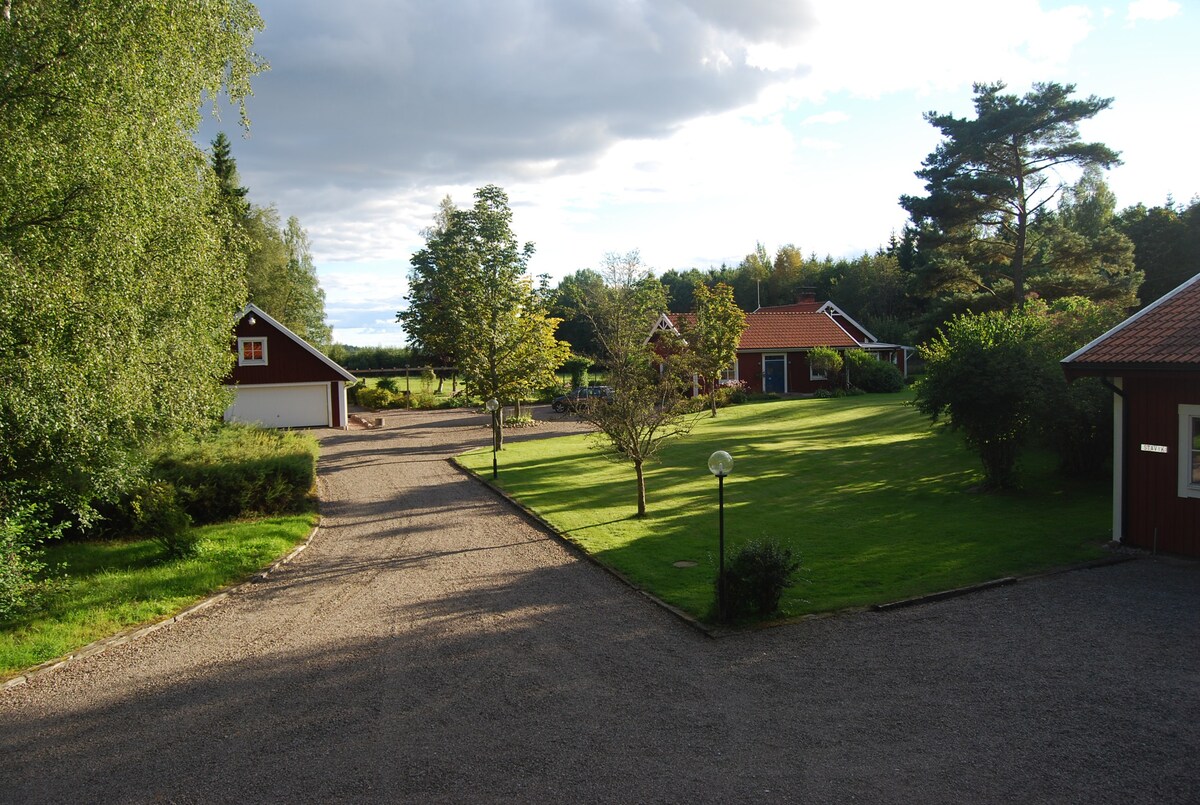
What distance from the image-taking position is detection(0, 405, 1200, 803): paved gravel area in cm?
610

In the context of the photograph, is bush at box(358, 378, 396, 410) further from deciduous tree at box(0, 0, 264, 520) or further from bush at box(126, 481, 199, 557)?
deciduous tree at box(0, 0, 264, 520)

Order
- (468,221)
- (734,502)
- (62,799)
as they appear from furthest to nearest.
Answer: (468,221) < (734,502) < (62,799)

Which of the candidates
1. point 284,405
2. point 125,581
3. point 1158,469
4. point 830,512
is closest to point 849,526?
point 830,512

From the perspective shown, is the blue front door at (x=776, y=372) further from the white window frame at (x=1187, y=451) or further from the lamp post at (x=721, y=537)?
the lamp post at (x=721, y=537)

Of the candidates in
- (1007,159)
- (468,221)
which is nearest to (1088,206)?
(1007,159)

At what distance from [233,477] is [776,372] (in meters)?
32.2

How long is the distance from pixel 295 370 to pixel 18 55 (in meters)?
24.8

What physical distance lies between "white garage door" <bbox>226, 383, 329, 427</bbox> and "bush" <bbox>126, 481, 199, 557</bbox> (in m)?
21.4

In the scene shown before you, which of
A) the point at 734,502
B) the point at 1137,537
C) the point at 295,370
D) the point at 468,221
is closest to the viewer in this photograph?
the point at 1137,537

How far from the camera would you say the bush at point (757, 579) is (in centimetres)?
972

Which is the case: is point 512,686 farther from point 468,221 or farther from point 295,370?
point 295,370

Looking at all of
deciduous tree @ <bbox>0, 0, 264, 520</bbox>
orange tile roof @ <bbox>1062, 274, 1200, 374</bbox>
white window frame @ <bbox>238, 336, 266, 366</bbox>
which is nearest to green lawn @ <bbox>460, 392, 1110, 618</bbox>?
orange tile roof @ <bbox>1062, 274, 1200, 374</bbox>

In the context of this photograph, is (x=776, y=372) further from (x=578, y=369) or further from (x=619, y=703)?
(x=619, y=703)

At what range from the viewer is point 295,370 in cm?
3506
